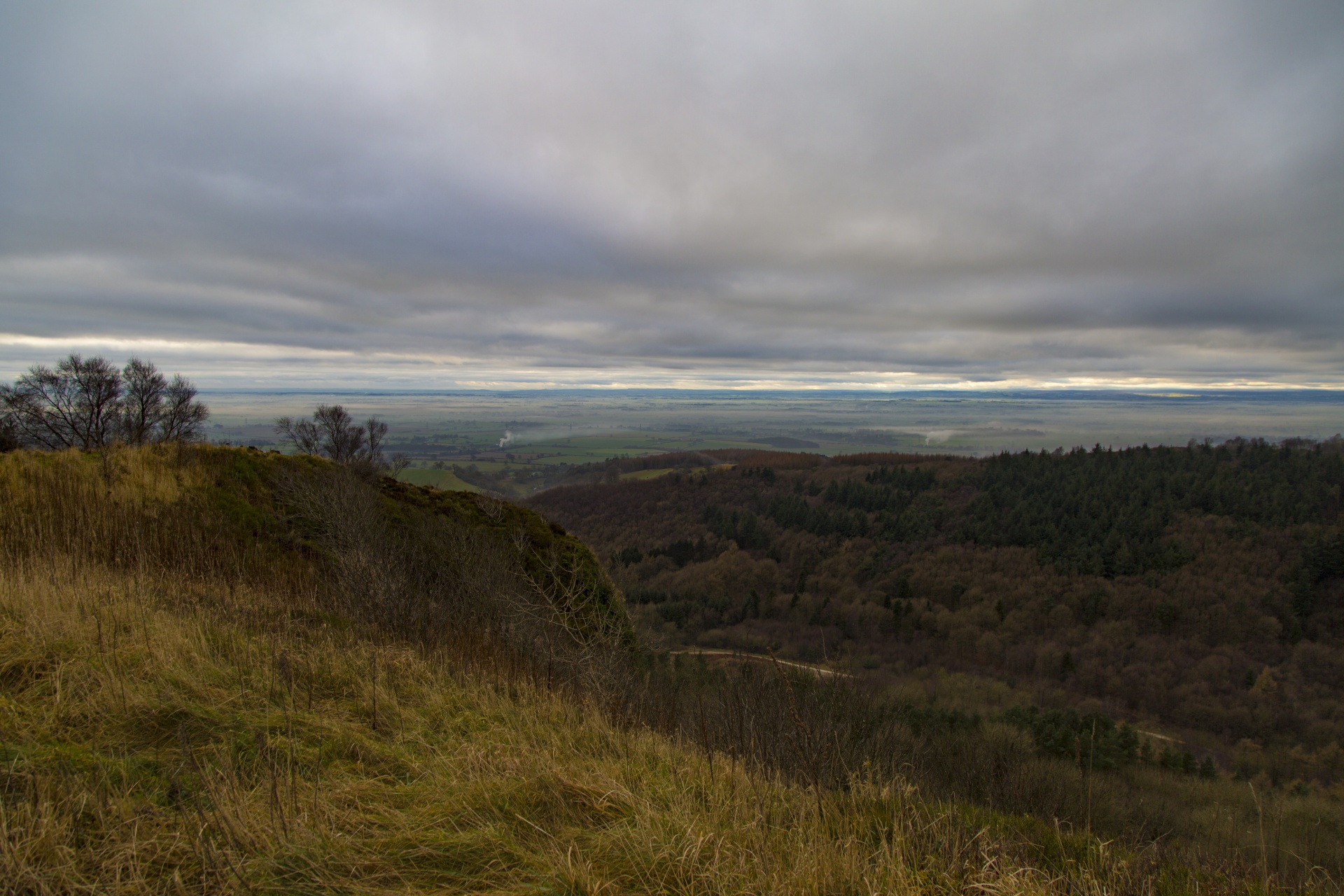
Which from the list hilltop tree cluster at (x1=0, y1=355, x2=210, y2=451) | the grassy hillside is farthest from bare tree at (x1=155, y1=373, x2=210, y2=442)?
the grassy hillside

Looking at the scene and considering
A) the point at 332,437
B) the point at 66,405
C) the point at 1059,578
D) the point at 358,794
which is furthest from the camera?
the point at 1059,578

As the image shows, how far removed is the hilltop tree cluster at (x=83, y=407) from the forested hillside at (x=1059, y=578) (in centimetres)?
3343

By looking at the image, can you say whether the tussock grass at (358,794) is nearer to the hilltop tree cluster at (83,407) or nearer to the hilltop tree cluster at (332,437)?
the hilltop tree cluster at (83,407)

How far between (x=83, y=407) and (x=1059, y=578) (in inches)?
3603

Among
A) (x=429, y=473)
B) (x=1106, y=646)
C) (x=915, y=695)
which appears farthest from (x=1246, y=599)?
(x=429, y=473)

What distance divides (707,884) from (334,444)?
41014mm

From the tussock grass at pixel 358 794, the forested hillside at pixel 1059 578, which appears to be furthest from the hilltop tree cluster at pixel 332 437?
the tussock grass at pixel 358 794

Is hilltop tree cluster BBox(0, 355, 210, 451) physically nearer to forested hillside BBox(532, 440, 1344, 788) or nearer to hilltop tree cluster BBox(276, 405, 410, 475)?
hilltop tree cluster BBox(276, 405, 410, 475)

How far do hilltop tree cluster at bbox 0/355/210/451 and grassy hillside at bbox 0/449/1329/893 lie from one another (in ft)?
81.3

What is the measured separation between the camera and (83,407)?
2723cm

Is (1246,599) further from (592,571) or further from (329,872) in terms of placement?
(329,872)

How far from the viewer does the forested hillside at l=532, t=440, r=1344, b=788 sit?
1972 inches

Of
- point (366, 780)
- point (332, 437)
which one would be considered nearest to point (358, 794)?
point (366, 780)

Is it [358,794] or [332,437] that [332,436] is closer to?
[332,437]
